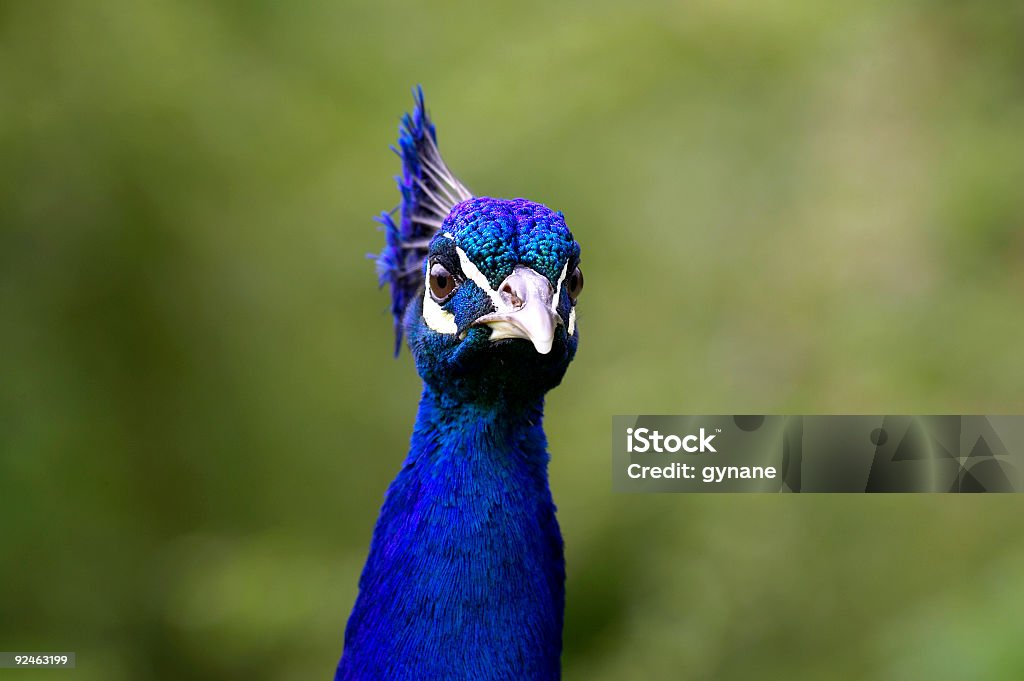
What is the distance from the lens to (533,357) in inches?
81.7

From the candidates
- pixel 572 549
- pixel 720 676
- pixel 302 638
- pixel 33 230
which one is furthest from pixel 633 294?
pixel 33 230

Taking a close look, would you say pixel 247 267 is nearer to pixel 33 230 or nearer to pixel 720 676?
pixel 33 230

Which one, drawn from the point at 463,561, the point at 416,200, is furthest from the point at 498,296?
the point at 416,200

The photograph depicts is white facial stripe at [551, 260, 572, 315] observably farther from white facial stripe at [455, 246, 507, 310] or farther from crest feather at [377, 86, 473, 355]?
crest feather at [377, 86, 473, 355]

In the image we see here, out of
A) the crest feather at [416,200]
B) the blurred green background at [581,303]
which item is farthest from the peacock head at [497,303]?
the blurred green background at [581,303]

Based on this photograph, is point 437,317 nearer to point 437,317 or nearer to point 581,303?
point 437,317

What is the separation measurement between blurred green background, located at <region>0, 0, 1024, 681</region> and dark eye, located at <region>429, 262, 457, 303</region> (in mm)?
2087

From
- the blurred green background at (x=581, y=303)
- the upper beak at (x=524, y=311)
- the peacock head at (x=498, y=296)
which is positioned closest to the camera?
the upper beak at (x=524, y=311)

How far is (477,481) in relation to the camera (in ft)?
7.20

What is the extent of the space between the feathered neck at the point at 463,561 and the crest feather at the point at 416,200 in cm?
43

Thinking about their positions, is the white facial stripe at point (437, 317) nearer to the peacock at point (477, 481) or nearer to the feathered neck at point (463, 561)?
the peacock at point (477, 481)

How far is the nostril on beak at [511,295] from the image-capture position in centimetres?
196

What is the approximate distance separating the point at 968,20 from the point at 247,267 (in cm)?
322

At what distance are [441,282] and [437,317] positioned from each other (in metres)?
0.07
